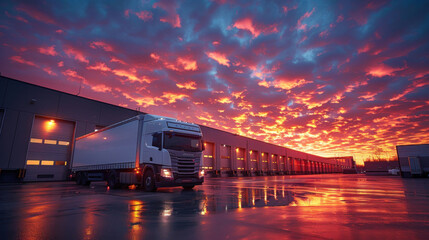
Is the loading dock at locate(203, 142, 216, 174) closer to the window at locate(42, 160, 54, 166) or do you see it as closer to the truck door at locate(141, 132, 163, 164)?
the window at locate(42, 160, 54, 166)

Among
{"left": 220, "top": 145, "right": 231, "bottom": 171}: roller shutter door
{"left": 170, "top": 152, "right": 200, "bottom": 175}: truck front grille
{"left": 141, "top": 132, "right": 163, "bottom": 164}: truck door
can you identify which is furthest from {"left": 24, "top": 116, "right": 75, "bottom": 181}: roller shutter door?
{"left": 220, "top": 145, "right": 231, "bottom": 171}: roller shutter door

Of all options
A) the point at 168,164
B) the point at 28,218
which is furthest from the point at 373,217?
the point at 168,164

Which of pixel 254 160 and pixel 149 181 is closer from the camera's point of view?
pixel 149 181

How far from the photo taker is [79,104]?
24172mm

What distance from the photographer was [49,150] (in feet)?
71.5

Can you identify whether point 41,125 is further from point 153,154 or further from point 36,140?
point 153,154

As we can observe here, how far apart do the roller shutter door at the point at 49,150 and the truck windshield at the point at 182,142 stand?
1778cm

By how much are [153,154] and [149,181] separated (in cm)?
149

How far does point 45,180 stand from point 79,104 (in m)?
8.36

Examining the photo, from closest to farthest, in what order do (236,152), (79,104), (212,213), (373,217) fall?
(373,217), (212,213), (79,104), (236,152)

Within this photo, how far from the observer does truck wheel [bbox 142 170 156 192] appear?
36.7 feet

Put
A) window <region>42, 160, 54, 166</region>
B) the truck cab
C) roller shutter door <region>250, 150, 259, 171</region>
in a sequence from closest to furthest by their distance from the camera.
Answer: the truck cab → window <region>42, 160, 54, 166</region> → roller shutter door <region>250, 150, 259, 171</region>

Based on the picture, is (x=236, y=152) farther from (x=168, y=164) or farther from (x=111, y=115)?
(x=168, y=164)

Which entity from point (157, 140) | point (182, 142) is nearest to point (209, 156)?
point (182, 142)
